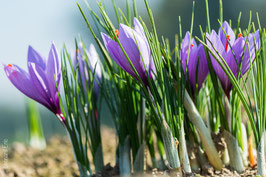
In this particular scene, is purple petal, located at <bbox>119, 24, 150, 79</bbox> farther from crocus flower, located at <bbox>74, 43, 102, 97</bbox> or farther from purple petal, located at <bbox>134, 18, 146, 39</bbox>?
crocus flower, located at <bbox>74, 43, 102, 97</bbox>

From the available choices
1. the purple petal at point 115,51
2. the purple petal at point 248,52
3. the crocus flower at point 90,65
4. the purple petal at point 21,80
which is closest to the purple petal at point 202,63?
the purple petal at point 248,52

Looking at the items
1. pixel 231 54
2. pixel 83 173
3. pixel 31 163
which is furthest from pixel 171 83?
pixel 31 163

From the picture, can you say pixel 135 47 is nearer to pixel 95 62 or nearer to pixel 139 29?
pixel 139 29

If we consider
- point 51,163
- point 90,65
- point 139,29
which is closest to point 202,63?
point 139,29

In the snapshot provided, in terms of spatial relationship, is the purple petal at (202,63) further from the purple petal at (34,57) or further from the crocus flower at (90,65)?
the purple petal at (34,57)

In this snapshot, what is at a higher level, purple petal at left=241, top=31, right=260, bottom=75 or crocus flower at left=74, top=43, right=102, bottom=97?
crocus flower at left=74, top=43, right=102, bottom=97

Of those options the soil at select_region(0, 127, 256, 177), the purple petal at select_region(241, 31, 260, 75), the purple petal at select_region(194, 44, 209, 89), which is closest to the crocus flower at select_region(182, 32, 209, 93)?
the purple petal at select_region(194, 44, 209, 89)
